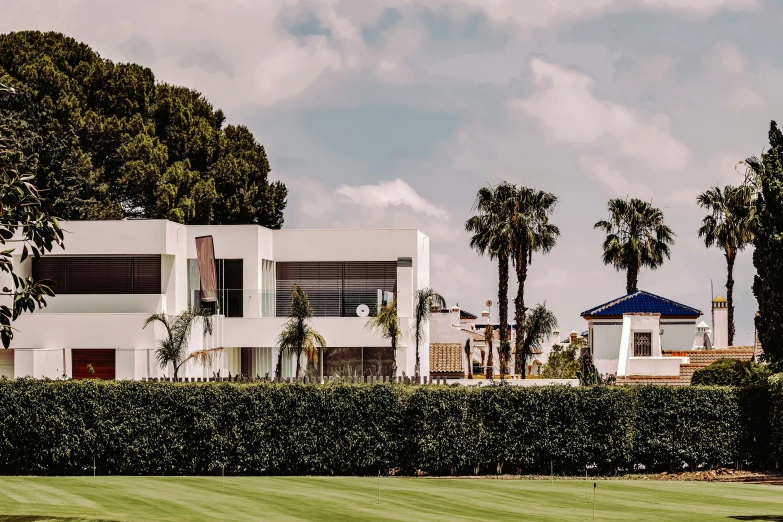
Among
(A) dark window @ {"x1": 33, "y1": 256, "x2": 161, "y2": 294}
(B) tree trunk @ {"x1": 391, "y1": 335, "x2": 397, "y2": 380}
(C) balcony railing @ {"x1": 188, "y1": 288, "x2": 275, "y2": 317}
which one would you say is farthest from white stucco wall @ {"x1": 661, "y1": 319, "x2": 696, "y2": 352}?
(A) dark window @ {"x1": 33, "y1": 256, "x2": 161, "y2": 294}

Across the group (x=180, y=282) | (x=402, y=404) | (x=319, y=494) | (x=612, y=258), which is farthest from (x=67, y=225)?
(x=612, y=258)

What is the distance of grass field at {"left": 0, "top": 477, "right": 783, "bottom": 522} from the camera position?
2109cm

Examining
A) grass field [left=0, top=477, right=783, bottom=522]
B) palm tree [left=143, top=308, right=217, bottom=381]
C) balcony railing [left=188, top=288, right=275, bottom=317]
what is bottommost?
grass field [left=0, top=477, right=783, bottom=522]

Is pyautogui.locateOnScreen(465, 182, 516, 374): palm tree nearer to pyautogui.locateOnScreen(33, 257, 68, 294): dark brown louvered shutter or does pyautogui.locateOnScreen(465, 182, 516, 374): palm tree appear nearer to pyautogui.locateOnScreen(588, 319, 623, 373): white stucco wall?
pyautogui.locateOnScreen(588, 319, 623, 373): white stucco wall

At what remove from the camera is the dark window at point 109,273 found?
45125 mm

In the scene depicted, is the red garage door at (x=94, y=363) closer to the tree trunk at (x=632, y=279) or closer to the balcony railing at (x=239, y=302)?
the balcony railing at (x=239, y=302)

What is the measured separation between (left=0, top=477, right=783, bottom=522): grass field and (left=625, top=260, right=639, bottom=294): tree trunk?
41643mm

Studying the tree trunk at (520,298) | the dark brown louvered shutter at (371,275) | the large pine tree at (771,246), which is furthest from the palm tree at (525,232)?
the large pine tree at (771,246)

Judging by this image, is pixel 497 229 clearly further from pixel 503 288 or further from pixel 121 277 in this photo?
pixel 121 277

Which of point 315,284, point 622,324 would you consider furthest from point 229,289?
point 622,324

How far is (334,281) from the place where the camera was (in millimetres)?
47438

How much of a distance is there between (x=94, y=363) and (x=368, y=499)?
76.0 ft

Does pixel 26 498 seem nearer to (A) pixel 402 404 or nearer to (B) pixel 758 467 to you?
(A) pixel 402 404

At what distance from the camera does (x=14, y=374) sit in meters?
43.4
